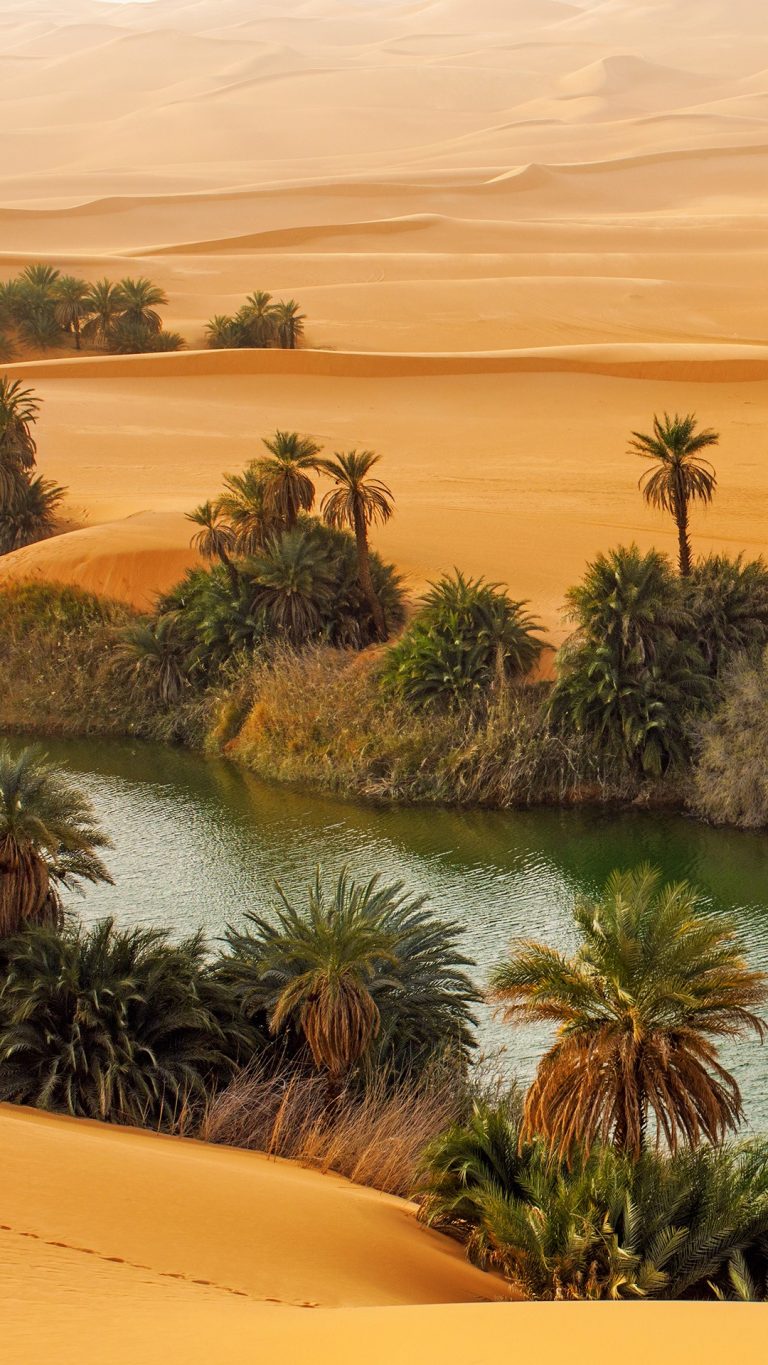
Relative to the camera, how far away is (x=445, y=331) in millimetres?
57031

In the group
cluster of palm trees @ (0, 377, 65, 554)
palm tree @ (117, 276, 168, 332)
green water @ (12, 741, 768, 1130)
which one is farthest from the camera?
palm tree @ (117, 276, 168, 332)

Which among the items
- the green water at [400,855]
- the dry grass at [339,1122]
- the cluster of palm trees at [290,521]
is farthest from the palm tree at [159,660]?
the dry grass at [339,1122]

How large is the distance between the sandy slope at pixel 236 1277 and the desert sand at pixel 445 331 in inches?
735

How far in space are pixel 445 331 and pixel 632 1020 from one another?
47.9m

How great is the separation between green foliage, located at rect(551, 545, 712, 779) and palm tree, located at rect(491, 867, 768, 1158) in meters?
12.2

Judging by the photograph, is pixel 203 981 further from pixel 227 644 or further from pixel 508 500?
pixel 508 500

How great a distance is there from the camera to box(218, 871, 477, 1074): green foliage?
47.9 feet

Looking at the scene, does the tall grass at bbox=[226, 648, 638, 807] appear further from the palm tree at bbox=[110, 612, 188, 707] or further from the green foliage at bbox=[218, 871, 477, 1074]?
the green foliage at bbox=[218, 871, 477, 1074]

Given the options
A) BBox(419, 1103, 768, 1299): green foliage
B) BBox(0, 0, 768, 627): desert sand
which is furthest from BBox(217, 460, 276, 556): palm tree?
BBox(419, 1103, 768, 1299): green foliage

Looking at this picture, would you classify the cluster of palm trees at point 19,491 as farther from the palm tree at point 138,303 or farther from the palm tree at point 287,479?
the palm tree at point 138,303

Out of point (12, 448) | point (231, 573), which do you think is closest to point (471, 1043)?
point (231, 573)

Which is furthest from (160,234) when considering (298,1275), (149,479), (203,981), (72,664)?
(298,1275)

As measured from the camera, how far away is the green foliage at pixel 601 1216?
387 inches

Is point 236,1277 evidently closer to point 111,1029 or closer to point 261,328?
point 111,1029
